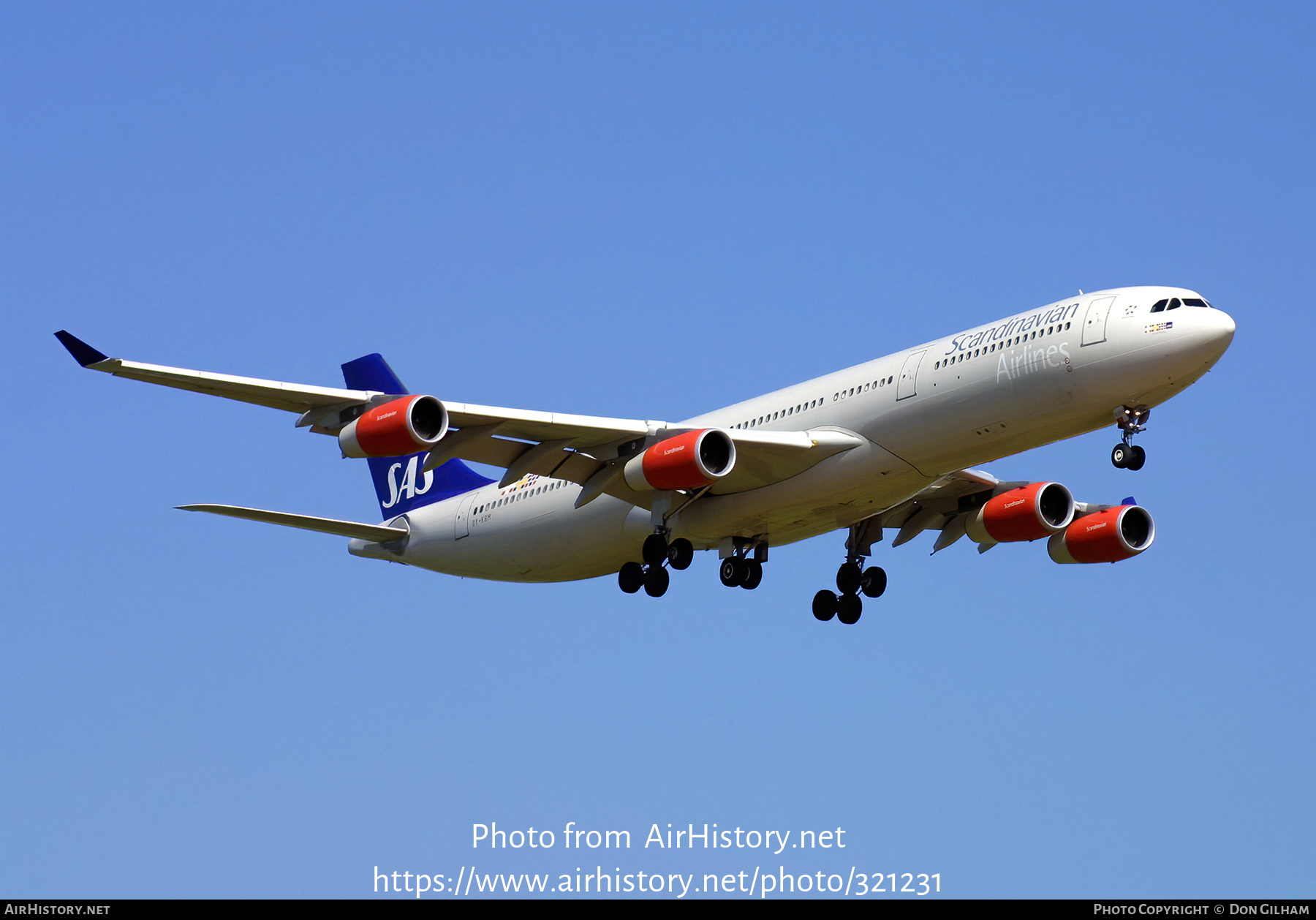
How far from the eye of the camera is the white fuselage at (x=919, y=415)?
32844 millimetres

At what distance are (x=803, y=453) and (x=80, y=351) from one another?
15173mm

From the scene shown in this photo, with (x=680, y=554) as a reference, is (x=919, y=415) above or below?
above

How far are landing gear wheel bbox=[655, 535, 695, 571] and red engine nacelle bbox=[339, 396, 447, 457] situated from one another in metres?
6.91

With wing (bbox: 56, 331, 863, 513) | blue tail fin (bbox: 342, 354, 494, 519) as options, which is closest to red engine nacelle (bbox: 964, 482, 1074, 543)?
wing (bbox: 56, 331, 863, 513)

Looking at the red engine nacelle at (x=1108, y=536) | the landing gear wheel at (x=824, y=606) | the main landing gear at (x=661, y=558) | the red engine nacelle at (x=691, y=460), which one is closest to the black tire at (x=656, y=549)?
the main landing gear at (x=661, y=558)

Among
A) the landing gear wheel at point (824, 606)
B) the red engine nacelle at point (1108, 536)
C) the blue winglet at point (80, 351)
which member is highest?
the red engine nacelle at point (1108, 536)

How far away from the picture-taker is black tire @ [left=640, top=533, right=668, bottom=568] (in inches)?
1533

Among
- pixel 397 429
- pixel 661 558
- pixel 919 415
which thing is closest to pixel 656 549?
pixel 661 558

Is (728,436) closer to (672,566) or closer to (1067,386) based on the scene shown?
(672,566)

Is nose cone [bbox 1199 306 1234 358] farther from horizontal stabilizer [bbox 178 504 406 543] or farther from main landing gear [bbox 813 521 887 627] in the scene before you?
horizontal stabilizer [bbox 178 504 406 543]

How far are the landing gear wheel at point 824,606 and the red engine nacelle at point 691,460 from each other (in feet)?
25.5

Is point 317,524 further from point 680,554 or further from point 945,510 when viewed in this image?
point 945,510

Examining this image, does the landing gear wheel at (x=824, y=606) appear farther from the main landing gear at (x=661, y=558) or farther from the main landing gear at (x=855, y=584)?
the main landing gear at (x=661, y=558)

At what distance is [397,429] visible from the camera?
34062mm
